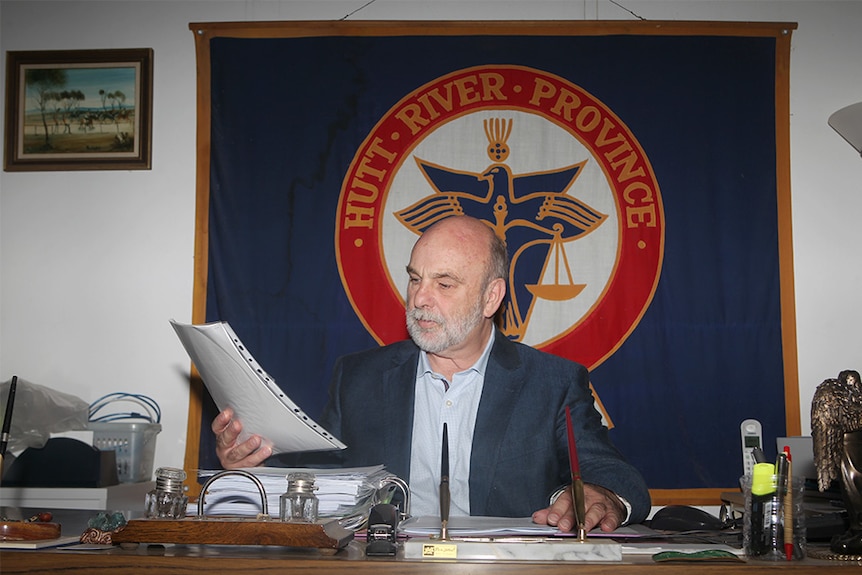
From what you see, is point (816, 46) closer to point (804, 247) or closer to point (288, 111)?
point (804, 247)

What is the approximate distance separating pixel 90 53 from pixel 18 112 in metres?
Result: 0.40

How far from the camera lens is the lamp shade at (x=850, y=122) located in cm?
262

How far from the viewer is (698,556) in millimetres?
1107

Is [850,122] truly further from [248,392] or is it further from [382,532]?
[382,532]

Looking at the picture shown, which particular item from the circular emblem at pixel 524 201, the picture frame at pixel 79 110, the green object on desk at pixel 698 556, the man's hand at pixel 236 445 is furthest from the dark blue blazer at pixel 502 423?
the picture frame at pixel 79 110

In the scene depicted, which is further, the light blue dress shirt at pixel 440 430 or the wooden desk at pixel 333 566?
the light blue dress shirt at pixel 440 430

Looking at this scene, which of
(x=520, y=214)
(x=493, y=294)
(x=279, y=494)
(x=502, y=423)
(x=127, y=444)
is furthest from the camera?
(x=520, y=214)

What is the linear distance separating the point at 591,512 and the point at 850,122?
1854 mm

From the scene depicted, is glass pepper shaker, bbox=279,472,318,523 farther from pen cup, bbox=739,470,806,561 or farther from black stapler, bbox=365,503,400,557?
pen cup, bbox=739,470,806,561

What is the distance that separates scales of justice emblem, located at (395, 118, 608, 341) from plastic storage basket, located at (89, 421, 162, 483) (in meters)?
1.31

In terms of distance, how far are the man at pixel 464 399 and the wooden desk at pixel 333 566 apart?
2.89ft

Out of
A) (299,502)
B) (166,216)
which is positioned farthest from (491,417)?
(166,216)

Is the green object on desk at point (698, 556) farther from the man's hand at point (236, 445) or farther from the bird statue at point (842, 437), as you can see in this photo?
the man's hand at point (236, 445)

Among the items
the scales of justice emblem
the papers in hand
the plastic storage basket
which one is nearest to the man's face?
the papers in hand
